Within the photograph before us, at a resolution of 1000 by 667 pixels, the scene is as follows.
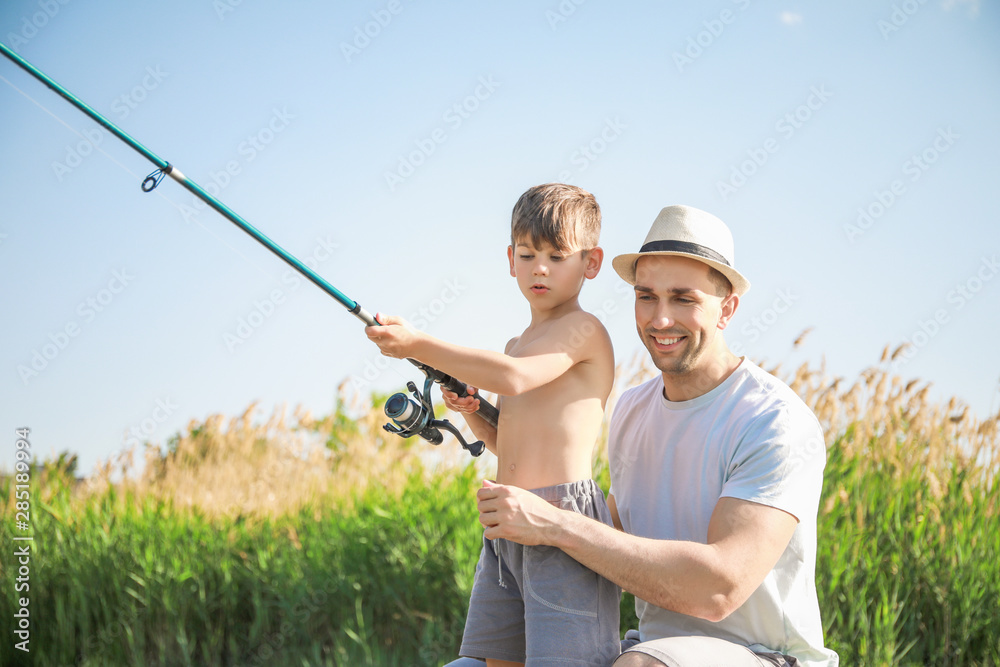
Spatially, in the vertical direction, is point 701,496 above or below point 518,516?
above

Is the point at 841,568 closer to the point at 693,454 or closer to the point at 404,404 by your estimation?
the point at 693,454

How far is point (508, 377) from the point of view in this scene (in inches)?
91.5

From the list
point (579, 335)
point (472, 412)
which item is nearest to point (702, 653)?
point (579, 335)

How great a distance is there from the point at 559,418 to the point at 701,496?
469mm

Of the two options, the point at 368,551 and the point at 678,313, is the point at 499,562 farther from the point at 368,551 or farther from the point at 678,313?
the point at 368,551

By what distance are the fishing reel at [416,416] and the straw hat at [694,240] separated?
800 mm

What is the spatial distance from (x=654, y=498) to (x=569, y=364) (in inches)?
19.3

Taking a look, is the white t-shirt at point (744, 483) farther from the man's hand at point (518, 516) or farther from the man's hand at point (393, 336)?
the man's hand at point (393, 336)

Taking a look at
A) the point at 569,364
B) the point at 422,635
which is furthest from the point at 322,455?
the point at 569,364

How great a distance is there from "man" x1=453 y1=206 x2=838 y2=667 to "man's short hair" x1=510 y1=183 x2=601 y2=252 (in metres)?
0.18

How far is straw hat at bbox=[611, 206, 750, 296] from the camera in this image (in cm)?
244

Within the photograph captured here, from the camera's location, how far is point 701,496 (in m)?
2.37

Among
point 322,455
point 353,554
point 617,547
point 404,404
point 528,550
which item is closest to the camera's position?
point 617,547

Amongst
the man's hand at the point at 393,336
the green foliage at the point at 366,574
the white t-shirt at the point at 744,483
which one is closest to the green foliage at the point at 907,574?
the green foliage at the point at 366,574
